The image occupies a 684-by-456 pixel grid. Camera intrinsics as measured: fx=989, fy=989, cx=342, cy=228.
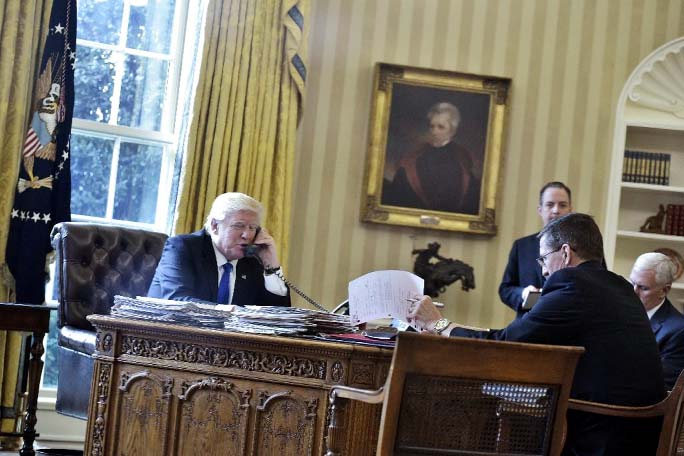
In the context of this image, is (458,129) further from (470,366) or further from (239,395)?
(470,366)

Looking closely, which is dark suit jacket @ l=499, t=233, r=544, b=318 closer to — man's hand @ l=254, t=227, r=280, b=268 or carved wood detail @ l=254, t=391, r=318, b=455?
man's hand @ l=254, t=227, r=280, b=268

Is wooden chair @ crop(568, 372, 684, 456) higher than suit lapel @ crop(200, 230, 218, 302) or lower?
lower

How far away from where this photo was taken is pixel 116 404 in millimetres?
3289

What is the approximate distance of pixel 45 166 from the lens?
17.8 ft

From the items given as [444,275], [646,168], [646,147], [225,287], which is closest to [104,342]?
[225,287]

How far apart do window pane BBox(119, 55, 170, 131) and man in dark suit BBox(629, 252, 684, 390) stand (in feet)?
9.97

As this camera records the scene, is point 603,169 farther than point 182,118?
Yes

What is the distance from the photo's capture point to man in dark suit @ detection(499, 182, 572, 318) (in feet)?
17.5

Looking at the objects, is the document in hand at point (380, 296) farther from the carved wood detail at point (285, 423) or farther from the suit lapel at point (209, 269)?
the suit lapel at point (209, 269)

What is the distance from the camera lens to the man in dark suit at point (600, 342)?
306 centimetres

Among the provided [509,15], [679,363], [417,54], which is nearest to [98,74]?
[417,54]

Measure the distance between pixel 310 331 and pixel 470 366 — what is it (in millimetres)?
880

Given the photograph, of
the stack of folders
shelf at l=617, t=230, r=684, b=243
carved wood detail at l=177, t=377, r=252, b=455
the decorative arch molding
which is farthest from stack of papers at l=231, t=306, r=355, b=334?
the decorative arch molding

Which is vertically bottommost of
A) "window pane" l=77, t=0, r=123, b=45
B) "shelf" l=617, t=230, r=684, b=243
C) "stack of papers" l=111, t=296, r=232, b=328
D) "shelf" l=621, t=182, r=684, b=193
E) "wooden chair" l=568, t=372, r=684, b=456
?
"wooden chair" l=568, t=372, r=684, b=456
